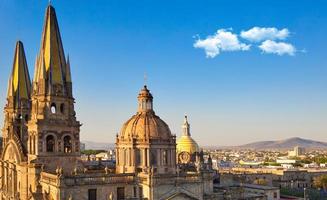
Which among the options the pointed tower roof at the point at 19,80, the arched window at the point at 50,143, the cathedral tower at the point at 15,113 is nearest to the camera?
the arched window at the point at 50,143

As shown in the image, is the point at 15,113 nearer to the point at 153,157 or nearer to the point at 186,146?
the point at 153,157

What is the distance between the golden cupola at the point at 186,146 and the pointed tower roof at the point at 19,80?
26.7 m

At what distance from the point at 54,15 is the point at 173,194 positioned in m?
25.4

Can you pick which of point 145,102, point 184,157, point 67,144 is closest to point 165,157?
point 145,102

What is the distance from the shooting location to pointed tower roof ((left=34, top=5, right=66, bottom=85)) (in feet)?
155

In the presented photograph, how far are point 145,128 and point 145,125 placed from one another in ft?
1.28

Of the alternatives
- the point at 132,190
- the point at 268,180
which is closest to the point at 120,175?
the point at 132,190

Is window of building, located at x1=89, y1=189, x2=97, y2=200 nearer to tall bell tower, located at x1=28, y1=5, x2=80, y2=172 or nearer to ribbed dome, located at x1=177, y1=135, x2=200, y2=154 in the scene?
A: tall bell tower, located at x1=28, y1=5, x2=80, y2=172

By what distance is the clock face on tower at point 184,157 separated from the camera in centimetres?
6912

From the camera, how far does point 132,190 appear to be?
40969 mm

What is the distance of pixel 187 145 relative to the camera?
7100 cm

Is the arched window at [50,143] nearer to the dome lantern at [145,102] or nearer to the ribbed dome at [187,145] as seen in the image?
the dome lantern at [145,102]

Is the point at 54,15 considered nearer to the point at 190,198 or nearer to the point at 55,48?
the point at 55,48

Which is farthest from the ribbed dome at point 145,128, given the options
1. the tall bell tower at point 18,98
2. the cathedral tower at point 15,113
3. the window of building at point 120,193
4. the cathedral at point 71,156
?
the tall bell tower at point 18,98
